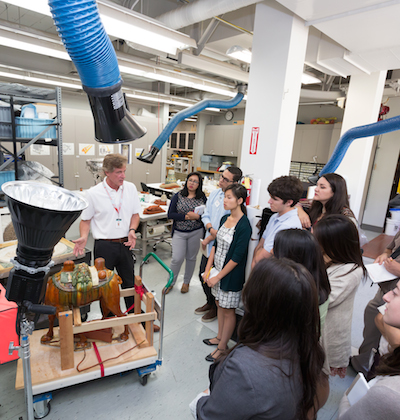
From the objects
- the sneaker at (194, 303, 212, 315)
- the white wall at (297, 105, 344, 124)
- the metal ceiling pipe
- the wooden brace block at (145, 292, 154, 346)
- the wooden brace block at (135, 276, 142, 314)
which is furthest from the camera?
the white wall at (297, 105, 344, 124)

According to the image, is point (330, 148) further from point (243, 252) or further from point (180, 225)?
point (243, 252)

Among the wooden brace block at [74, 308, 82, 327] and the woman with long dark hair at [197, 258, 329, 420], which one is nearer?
the woman with long dark hair at [197, 258, 329, 420]

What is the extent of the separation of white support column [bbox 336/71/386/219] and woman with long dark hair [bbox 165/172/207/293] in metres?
2.81

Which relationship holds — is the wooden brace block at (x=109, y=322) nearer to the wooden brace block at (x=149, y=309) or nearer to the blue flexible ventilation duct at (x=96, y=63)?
the wooden brace block at (x=149, y=309)

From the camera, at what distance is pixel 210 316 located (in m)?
2.84

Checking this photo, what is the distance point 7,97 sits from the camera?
2.84 metres

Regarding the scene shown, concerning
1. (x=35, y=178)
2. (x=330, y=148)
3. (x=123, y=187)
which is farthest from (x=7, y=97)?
(x=330, y=148)

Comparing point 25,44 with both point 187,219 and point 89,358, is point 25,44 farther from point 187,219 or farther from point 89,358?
point 89,358

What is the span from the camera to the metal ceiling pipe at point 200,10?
2627 millimetres

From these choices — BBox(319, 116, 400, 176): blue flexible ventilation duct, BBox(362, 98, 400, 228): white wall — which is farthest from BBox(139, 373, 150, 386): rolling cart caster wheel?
BBox(362, 98, 400, 228): white wall

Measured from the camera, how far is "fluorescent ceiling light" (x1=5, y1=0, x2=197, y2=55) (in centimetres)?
236

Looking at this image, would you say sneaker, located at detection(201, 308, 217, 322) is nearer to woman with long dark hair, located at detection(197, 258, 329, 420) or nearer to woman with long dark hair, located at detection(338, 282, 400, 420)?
woman with long dark hair, located at detection(197, 258, 329, 420)

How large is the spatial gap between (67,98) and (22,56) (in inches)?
73.8

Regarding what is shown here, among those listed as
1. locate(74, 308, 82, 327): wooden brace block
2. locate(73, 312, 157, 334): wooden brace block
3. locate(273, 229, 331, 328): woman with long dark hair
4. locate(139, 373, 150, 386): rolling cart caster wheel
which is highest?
locate(273, 229, 331, 328): woman with long dark hair
